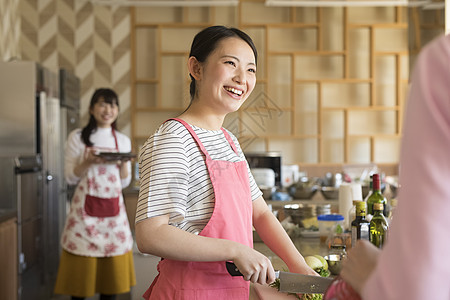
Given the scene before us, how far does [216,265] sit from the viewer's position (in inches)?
52.4

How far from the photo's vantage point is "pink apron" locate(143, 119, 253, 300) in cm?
133

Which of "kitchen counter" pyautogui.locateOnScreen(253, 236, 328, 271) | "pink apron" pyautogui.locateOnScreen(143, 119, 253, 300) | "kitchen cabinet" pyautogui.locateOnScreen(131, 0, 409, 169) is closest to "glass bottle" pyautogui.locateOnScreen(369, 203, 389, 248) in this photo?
"kitchen counter" pyautogui.locateOnScreen(253, 236, 328, 271)

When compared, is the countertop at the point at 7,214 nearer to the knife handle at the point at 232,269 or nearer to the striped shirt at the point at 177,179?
the striped shirt at the point at 177,179

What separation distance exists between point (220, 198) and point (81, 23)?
5.34 meters

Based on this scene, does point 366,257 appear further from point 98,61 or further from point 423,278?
point 98,61

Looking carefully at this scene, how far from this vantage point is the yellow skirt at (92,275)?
3.42m

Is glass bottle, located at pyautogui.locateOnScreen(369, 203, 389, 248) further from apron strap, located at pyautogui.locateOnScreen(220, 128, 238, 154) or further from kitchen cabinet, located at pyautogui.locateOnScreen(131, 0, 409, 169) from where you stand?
kitchen cabinet, located at pyautogui.locateOnScreen(131, 0, 409, 169)

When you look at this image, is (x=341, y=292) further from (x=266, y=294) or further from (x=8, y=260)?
(x=8, y=260)

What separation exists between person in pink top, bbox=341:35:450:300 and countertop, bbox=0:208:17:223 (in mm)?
3051

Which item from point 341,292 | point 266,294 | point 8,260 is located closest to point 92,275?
point 8,260

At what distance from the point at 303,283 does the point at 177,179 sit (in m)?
0.37

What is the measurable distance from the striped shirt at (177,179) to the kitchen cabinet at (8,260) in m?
2.25

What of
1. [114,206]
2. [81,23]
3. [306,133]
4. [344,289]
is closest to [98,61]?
[81,23]

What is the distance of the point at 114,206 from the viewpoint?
3.50 metres
